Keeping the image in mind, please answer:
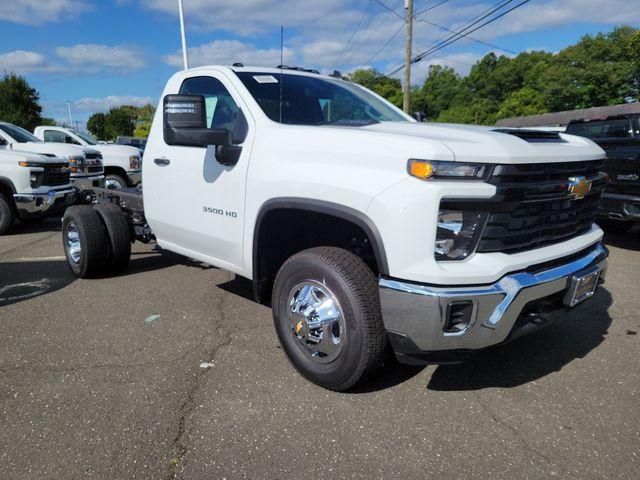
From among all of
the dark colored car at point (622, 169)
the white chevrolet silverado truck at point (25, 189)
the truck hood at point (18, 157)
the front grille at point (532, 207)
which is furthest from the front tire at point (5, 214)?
the dark colored car at point (622, 169)

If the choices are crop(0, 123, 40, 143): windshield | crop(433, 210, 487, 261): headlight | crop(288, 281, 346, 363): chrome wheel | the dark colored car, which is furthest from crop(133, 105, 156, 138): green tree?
crop(433, 210, 487, 261): headlight

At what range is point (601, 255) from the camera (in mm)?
3059

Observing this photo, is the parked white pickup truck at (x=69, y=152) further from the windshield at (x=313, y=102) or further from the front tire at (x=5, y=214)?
the windshield at (x=313, y=102)

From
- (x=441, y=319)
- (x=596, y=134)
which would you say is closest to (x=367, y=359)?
(x=441, y=319)

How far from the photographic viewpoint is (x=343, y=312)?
2.66 m

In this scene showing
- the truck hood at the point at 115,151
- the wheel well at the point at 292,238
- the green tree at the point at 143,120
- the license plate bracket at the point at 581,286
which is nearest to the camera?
the license plate bracket at the point at 581,286

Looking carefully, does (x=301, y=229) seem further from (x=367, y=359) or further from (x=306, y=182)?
(x=367, y=359)

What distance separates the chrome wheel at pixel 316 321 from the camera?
9.02ft

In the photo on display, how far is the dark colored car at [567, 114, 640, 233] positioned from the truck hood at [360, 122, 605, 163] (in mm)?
3906

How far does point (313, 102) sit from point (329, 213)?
1427 millimetres

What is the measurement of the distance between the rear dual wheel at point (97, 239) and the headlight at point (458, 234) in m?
3.73

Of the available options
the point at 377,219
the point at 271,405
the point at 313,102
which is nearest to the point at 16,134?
the point at 313,102

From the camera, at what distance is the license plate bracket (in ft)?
8.86

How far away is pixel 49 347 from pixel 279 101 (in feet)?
8.10
